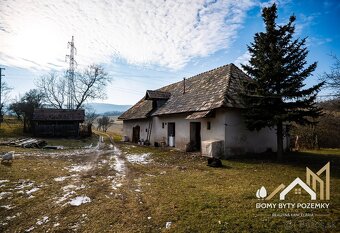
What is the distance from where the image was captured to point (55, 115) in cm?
3247

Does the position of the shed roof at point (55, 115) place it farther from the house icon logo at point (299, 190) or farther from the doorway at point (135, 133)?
the house icon logo at point (299, 190)

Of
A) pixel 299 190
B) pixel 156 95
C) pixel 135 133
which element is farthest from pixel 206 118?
pixel 135 133

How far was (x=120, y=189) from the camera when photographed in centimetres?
704

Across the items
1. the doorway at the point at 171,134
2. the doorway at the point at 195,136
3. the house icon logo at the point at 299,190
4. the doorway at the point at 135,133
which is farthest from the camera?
the doorway at the point at 135,133

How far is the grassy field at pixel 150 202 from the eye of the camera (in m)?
4.43

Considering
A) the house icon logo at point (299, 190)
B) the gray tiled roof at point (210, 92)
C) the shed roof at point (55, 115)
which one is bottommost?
the house icon logo at point (299, 190)

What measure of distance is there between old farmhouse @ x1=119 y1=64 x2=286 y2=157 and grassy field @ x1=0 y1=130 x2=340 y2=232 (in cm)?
401

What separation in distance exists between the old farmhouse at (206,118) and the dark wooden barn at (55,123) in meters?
13.7

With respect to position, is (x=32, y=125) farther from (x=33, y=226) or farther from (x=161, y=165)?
(x=33, y=226)

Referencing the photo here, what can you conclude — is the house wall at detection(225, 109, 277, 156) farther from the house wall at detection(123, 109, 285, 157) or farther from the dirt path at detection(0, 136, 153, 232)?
the dirt path at detection(0, 136, 153, 232)

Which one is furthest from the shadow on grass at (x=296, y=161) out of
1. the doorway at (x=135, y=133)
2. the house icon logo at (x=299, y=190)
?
the doorway at (x=135, y=133)

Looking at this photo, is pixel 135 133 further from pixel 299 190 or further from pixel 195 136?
pixel 299 190

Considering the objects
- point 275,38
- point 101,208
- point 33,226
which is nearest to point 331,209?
point 101,208

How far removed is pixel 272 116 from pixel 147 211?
893cm
